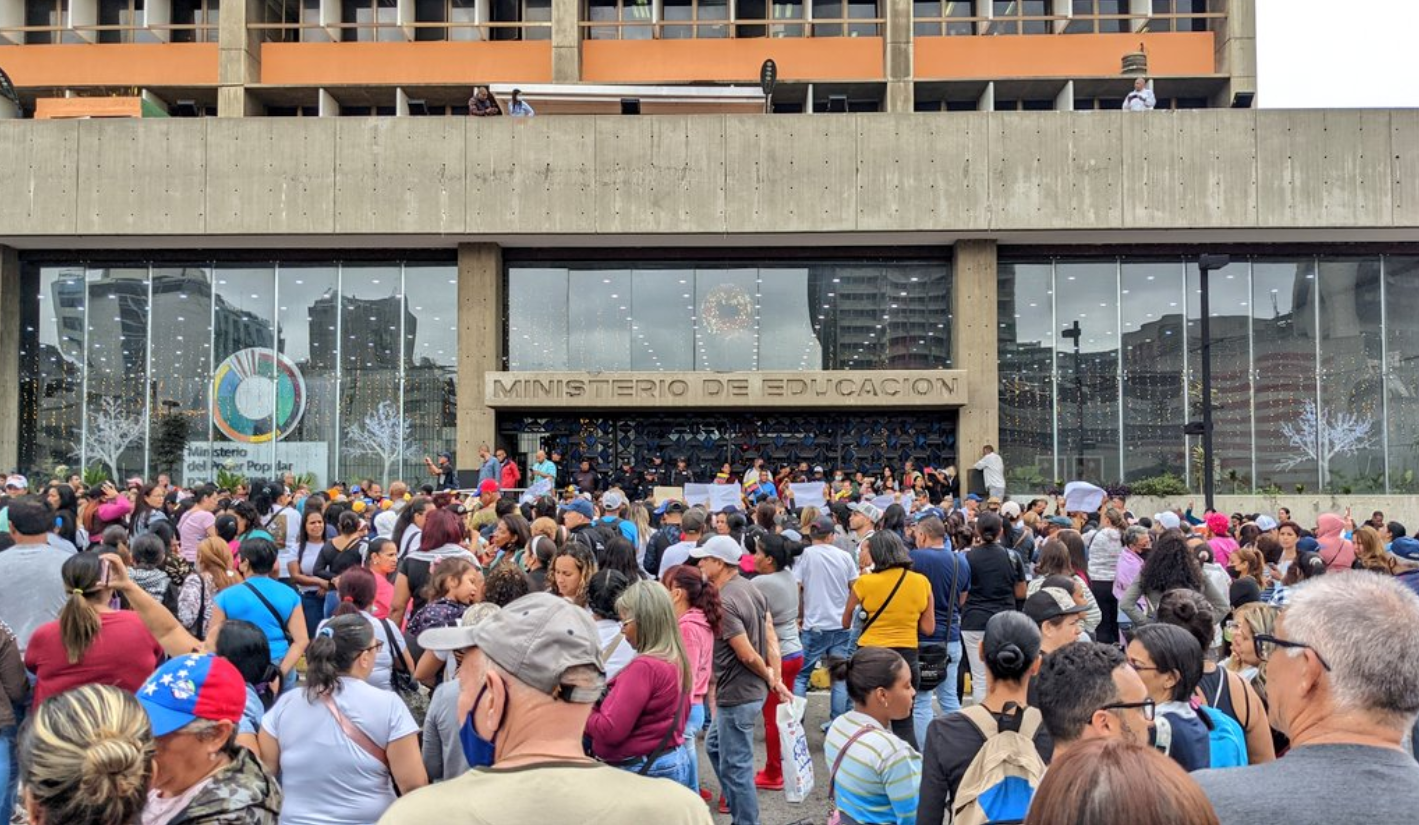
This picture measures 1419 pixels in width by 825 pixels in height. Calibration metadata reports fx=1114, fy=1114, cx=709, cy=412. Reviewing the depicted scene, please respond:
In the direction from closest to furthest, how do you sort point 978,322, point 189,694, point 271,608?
point 189,694 → point 271,608 → point 978,322

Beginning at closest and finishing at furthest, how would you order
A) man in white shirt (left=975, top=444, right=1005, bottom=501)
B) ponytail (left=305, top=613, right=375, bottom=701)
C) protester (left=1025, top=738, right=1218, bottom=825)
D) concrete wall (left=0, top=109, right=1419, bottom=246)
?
protester (left=1025, top=738, right=1218, bottom=825) → ponytail (left=305, top=613, right=375, bottom=701) → man in white shirt (left=975, top=444, right=1005, bottom=501) → concrete wall (left=0, top=109, right=1419, bottom=246)

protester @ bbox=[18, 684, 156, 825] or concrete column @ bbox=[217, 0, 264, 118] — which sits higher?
concrete column @ bbox=[217, 0, 264, 118]

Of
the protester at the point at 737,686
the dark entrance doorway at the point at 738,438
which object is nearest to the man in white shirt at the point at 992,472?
the dark entrance doorway at the point at 738,438

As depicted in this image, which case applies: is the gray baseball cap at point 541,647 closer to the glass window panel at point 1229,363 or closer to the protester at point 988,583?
the protester at point 988,583

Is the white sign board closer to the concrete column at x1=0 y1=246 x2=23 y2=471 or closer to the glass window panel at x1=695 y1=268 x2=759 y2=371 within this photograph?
the concrete column at x1=0 y1=246 x2=23 y2=471

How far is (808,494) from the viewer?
2167 centimetres

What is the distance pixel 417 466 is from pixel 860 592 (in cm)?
2178

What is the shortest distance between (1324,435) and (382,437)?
23406mm

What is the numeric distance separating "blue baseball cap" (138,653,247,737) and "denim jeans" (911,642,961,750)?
493 centimetres

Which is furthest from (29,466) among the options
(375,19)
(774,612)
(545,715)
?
(545,715)

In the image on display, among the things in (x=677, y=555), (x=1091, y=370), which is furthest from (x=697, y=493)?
(x=677, y=555)

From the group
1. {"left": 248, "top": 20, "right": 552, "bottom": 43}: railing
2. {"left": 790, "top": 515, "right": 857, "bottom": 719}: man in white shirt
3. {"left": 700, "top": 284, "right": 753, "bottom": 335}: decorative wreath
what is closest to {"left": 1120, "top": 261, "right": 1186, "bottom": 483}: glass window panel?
{"left": 700, "top": 284, "right": 753, "bottom": 335}: decorative wreath

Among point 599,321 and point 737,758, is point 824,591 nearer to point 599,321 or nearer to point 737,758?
point 737,758

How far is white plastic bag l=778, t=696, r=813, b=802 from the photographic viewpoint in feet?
19.9
